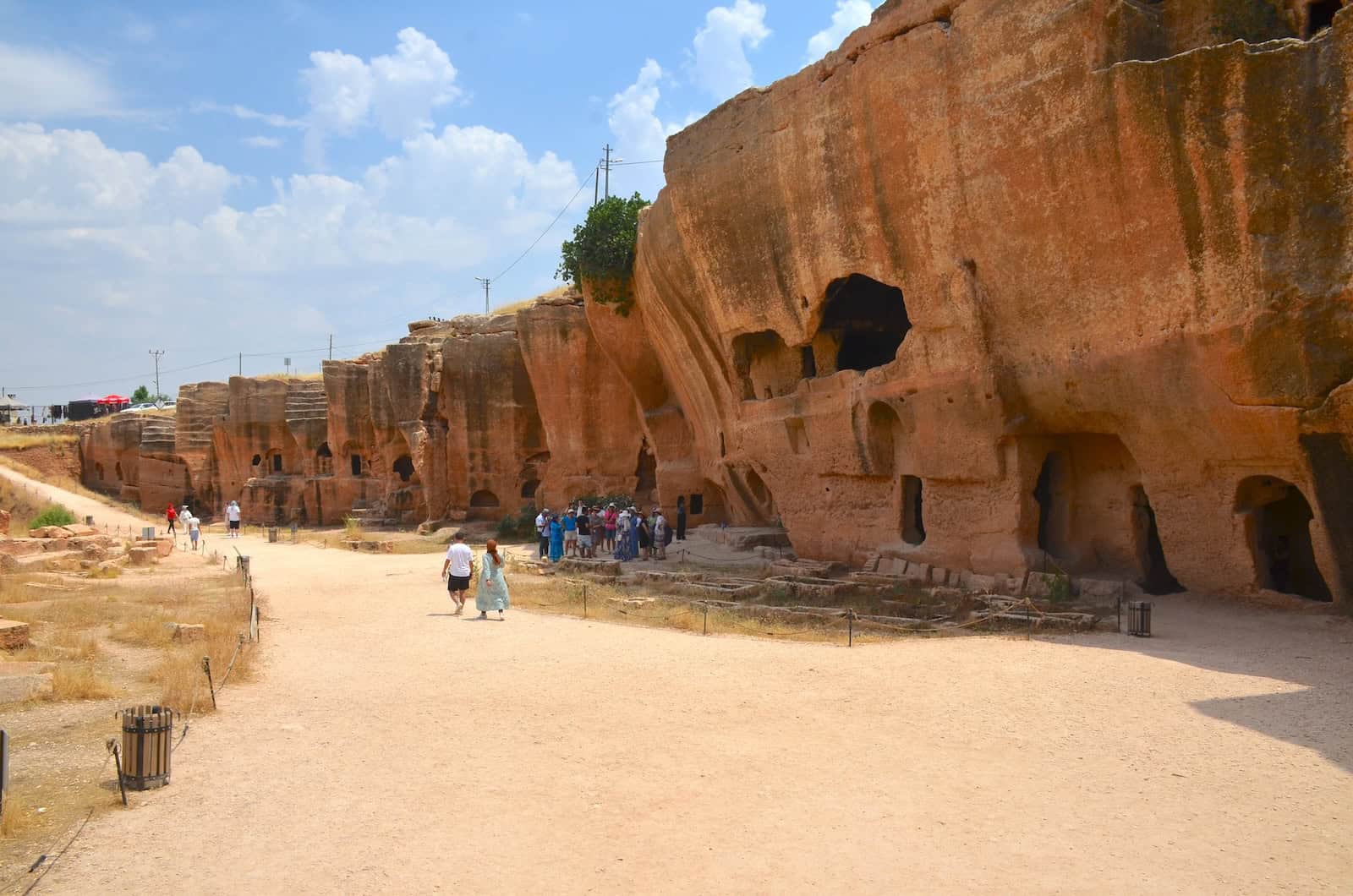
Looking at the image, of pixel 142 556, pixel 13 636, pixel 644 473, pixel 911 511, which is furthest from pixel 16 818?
pixel 644 473

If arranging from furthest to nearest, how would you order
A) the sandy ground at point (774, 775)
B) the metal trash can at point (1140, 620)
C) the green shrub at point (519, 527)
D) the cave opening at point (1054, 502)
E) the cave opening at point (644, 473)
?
1. the green shrub at point (519, 527)
2. the cave opening at point (644, 473)
3. the cave opening at point (1054, 502)
4. the metal trash can at point (1140, 620)
5. the sandy ground at point (774, 775)

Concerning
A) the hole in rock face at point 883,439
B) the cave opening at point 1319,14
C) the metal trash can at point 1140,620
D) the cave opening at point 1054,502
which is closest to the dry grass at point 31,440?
the hole in rock face at point 883,439

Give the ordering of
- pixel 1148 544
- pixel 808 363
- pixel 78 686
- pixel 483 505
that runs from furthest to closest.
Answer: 1. pixel 483 505
2. pixel 808 363
3. pixel 1148 544
4. pixel 78 686

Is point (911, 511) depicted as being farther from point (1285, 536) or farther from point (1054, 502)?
point (1285, 536)

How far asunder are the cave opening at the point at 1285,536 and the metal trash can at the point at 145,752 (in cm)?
1217

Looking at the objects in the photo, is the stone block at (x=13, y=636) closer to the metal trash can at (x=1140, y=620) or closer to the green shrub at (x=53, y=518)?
the metal trash can at (x=1140, y=620)

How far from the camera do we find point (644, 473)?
30.2 meters

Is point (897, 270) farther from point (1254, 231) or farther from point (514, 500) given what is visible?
point (514, 500)

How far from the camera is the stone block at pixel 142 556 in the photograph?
74.7 ft

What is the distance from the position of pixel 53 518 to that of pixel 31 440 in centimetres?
1848

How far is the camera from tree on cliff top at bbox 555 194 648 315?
82.2 feet

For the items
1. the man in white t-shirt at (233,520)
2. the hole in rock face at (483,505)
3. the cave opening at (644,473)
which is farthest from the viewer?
the man in white t-shirt at (233,520)

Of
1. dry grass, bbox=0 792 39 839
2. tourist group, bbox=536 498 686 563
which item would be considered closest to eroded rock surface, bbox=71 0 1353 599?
tourist group, bbox=536 498 686 563

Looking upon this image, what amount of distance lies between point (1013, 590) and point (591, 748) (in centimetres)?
901
